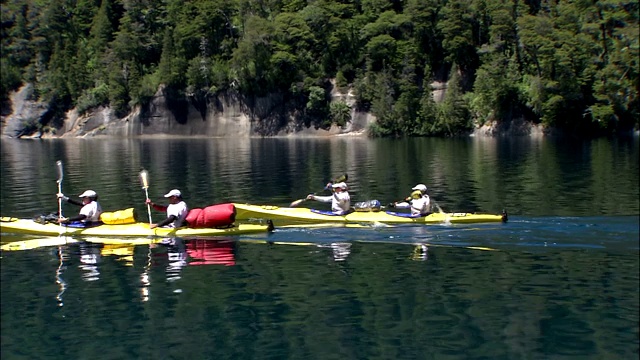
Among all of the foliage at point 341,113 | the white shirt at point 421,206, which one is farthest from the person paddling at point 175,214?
the foliage at point 341,113

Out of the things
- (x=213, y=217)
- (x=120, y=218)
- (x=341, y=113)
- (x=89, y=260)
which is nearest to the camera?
(x=89, y=260)

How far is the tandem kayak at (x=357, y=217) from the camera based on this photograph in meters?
26.4

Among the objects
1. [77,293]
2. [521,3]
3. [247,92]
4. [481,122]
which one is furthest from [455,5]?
[77,293]

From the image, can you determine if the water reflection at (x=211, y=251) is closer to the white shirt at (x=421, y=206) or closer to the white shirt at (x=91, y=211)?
the white shirt at (x=91, y=211)

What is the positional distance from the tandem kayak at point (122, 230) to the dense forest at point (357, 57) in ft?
198

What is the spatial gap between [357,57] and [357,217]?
8098 cm

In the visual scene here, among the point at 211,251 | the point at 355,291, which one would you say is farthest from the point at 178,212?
the point at 355,291

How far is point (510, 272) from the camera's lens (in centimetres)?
2002

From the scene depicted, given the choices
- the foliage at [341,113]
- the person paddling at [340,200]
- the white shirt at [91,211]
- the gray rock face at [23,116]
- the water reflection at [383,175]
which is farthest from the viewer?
the gray rock face at [23,116]

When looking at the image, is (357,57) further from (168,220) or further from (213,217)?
(168,220)

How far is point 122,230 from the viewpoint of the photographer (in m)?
26.1

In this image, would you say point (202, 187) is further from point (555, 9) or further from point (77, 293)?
point (555, 9)

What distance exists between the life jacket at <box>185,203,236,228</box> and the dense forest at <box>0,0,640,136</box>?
6059 cm

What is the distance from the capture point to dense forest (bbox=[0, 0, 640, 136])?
262ft
